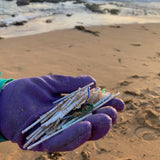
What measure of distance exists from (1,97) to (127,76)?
300cm

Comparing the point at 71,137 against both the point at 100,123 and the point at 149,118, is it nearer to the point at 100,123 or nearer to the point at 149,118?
the point at 100,123

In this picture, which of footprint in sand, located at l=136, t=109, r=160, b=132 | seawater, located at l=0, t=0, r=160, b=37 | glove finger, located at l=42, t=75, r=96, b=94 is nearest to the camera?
glove finger, located at l=42, t=75, r=96, b=94

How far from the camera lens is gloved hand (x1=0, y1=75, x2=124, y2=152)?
69.1 inches

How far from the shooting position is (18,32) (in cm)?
821

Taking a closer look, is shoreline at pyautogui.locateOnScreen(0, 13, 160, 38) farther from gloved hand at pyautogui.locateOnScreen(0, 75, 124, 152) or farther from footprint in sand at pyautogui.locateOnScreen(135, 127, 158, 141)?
gloved hand at pyautogui.locateOnScreen(0, 75, 124, 152)

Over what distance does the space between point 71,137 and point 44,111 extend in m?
0.47

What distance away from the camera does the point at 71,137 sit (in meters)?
1.73

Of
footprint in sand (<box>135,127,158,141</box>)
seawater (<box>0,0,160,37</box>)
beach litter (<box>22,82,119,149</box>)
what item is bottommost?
seawater (<box>0,0,160,37</box>)

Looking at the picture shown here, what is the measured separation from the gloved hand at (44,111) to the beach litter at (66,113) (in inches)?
2.3

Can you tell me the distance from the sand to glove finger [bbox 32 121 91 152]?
101 cm

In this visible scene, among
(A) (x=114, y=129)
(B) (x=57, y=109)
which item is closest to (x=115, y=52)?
(A) (x=114, y=129)

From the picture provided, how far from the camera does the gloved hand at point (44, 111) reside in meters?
1.75

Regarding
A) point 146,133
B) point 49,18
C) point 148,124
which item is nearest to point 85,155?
point 146,133

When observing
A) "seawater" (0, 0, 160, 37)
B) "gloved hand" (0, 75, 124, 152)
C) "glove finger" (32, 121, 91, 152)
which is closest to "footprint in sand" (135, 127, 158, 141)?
"gloved hand" (0, 75, 124, 152)
